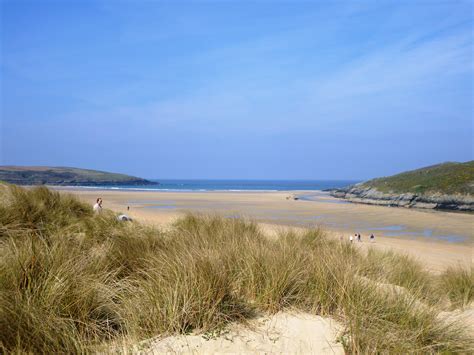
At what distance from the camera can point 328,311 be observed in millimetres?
3910

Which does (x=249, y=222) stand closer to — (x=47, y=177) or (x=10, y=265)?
(x=10, y=265)

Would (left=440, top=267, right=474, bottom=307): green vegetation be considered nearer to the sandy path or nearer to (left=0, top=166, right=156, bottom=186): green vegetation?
the sandy path

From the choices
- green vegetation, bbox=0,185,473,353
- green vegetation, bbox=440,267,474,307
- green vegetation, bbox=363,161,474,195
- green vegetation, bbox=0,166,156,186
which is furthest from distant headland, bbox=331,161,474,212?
green vegetation, bbox=0,166,156,186

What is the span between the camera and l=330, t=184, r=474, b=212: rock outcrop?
35.7 metres

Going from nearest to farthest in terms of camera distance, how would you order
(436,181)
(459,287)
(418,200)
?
(459,287) → (418,200) → (436,181)

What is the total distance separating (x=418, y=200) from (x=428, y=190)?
2361 millimetres

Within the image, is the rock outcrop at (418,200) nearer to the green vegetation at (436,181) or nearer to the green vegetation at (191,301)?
the green vegetation at (436,181)

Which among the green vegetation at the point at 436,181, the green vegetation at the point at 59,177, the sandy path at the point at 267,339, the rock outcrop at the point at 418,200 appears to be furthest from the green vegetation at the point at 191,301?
the green vegetation at the point at 59,177

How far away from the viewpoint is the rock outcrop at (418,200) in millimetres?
35656

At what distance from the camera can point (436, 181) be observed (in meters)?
42.4

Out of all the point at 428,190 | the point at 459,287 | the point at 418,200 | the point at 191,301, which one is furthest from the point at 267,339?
the point at 428,190

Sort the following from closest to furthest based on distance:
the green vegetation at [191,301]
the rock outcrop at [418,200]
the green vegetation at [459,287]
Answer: the green vegetation at [191,301]
the green vegetation at [459,287]
the rock outcrop at [418,200]

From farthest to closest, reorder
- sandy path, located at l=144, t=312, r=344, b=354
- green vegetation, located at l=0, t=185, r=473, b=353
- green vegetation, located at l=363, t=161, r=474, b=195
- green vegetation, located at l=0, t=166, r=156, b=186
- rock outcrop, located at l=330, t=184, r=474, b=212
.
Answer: green vegetation, located at l=0, t=166, r=156, b=186 < green vegetation, located at l=363, t=161, r=474, b=195 < rock outcrop, located at l=330, t=184, r=474, b=212 < sandy path, located at l=144, t=312, r=344, b=354 < green vegetation, located at l=0, t=185, r=473, b=353

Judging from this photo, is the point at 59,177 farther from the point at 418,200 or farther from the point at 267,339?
the point at 267,339
